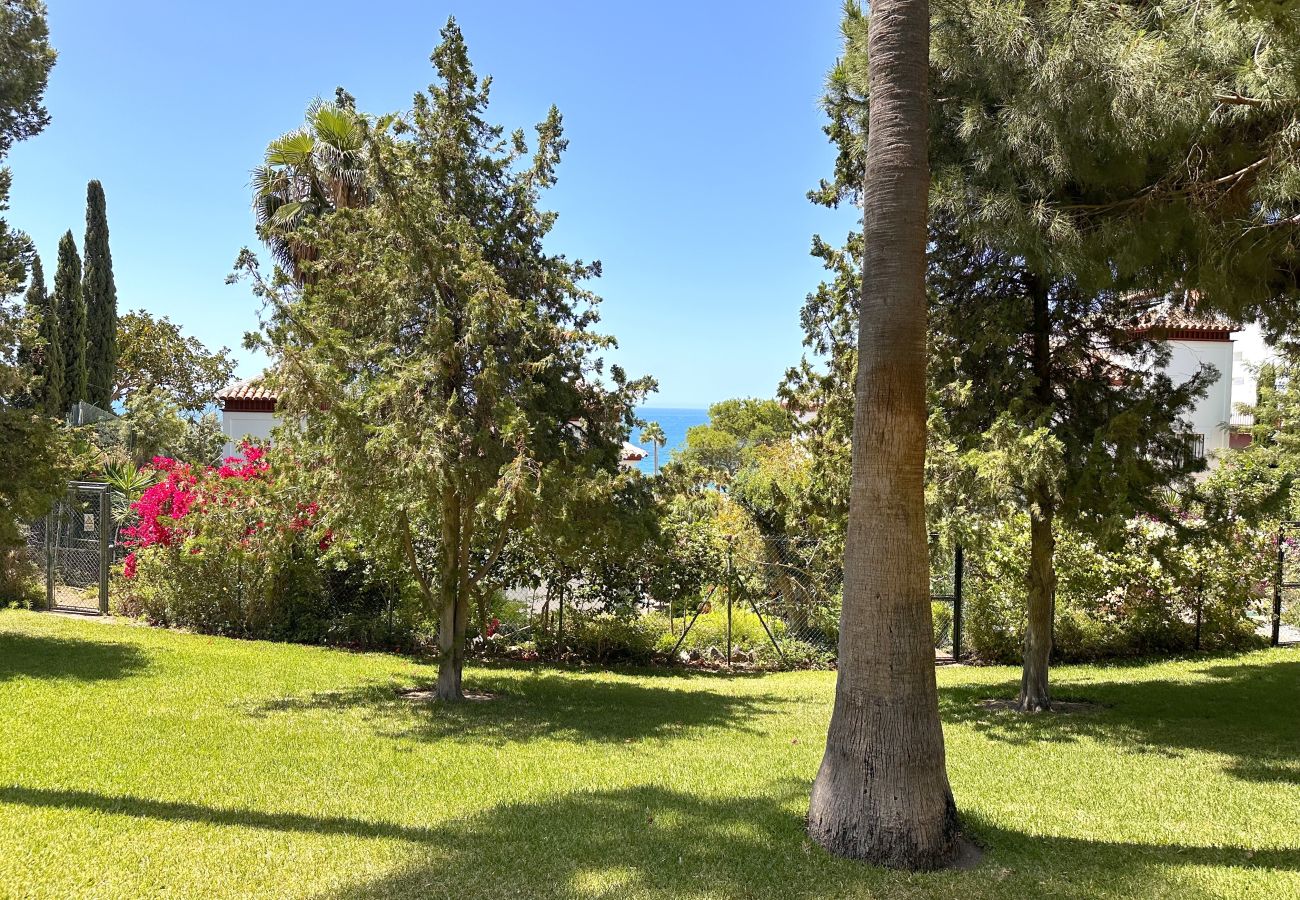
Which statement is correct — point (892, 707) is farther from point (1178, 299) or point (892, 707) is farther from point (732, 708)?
point (1178, 299)

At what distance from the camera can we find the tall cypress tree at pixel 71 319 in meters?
26.8

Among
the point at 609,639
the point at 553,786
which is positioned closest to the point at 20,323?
the point at 609,639

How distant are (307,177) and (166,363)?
19.2 metres

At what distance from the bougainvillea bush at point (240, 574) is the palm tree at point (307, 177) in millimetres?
5523

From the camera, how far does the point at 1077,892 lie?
4188 millimetres

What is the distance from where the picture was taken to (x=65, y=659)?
1001 cm

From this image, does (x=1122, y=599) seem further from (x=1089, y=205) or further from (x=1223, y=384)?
(x=1223, y=384)

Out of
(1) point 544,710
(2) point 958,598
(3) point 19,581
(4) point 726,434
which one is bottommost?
(1) point 544,710

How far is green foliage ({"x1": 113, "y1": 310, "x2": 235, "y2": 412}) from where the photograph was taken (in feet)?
109

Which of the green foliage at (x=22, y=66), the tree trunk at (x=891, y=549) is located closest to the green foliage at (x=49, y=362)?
the green foliage at (x=22, y=66)

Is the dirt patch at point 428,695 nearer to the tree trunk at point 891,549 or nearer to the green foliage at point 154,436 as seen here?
the tree trunk at point 891,549

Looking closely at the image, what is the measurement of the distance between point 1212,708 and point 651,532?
631cm

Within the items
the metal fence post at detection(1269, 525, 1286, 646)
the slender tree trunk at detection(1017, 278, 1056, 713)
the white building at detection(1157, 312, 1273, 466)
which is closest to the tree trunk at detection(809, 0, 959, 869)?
the slender tree trunk at detection(1017, 278, 1056, 713)

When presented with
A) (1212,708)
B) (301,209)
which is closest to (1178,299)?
(1212,708)
